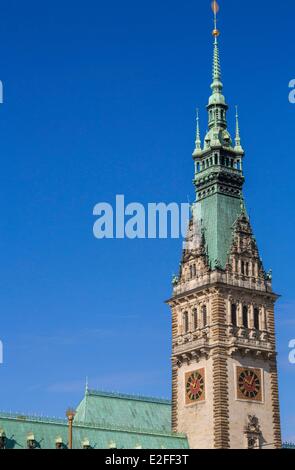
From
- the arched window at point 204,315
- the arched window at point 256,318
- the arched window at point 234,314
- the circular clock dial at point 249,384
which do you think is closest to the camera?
the circular clock dial at point 249,384

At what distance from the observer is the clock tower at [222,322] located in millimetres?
120562

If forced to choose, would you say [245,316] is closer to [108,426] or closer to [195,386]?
[195,386]

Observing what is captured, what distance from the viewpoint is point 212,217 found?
129500 mm

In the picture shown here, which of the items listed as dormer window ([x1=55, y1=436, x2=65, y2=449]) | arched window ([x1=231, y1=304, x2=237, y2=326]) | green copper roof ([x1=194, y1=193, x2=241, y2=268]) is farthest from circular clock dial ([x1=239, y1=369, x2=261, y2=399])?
dormer window ([x1=55, y1=436, x2=65, y2=449])

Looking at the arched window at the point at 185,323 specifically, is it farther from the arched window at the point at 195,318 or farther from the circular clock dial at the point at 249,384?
the circular clock dial at the point at 249,384

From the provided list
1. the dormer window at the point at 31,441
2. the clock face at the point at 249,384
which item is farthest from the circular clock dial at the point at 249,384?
the dormer window at the point at 31,441

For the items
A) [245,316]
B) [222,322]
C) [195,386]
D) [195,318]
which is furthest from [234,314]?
[195,386]

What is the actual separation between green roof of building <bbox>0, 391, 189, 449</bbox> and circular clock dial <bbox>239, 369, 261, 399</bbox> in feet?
31.0

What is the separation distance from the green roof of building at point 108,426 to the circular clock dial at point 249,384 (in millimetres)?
9441

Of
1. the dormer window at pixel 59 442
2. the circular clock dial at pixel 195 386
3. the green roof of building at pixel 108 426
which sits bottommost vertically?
the dormer window at pixel 59 442

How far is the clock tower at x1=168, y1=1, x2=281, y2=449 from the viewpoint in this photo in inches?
4747

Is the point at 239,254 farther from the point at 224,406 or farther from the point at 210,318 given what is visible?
the point at 224,406

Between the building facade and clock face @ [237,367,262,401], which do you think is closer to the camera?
the building facade

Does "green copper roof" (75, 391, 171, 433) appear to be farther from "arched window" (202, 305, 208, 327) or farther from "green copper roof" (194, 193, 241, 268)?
"green copper roof" (194, 193, 241, 268)
